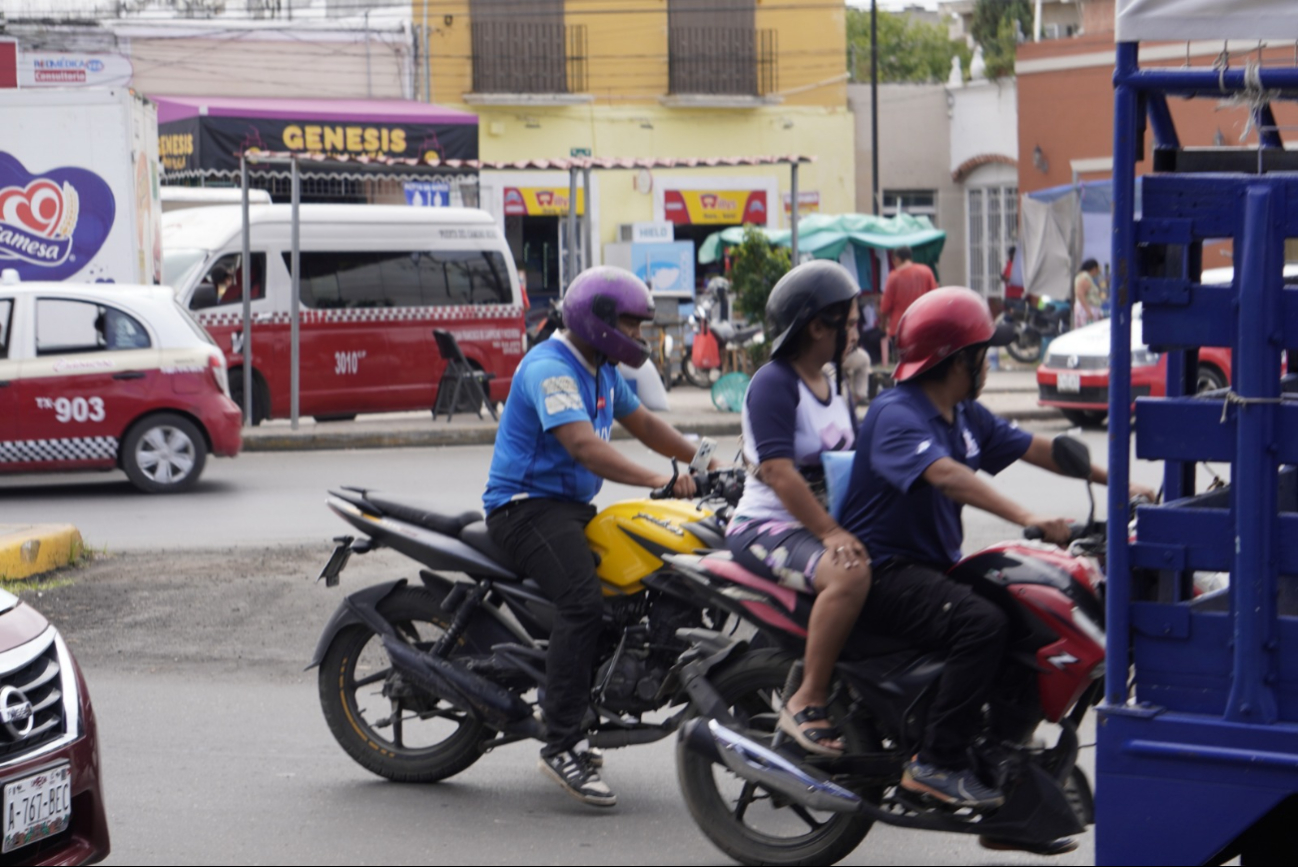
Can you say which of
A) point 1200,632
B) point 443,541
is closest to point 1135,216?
point 1200,632

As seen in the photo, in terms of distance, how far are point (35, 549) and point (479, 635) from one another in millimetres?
4304

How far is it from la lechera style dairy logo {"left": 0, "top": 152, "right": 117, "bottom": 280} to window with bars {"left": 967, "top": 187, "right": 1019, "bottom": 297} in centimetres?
2298

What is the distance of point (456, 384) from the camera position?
670 inches

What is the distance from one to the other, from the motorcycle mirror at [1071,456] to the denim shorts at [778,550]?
0.83 m

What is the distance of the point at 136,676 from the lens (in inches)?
273

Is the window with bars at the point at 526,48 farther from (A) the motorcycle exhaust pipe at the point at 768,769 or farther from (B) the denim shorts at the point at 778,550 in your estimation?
(A) the motorcycle exhaust pipe at the point at 768,769

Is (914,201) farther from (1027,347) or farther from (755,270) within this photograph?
(755,270)

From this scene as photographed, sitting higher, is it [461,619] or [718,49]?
[718,49]

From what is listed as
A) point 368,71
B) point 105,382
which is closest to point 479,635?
point 105,382

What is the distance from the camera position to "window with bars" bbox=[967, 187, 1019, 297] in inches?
1375

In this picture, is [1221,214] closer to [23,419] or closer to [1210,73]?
[1210,73]

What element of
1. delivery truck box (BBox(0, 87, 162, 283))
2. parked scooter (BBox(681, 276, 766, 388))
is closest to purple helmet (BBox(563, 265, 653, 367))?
delivery truck box (BBox(0, 87, 162, 283))

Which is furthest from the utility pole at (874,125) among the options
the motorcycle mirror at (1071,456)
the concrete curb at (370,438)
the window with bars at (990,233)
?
the motorcycle mirror at (1071,456)

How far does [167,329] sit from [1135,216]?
407 inches
